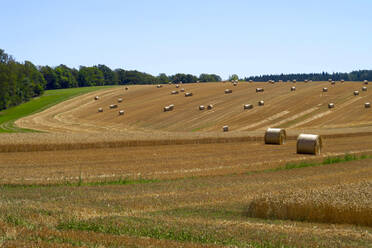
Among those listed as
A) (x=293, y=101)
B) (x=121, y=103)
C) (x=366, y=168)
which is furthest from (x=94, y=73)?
(x=366, y=168)

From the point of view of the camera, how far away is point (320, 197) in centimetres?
1373

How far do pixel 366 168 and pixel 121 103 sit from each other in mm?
60666

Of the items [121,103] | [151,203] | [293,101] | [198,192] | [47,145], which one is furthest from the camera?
[121,103]

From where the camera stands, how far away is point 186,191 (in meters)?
18.9

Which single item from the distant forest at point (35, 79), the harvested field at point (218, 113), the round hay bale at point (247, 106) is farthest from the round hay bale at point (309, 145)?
the distant forest at point (35, 79)

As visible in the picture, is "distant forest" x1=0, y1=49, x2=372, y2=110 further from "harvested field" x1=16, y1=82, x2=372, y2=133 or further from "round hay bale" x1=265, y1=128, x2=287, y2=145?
"round hay bale" x1=265, y1=128, x2=287, y2=145

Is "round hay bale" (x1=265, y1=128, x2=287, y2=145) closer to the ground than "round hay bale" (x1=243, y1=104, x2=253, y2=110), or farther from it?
closer to the ground

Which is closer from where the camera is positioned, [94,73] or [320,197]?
[320,197]

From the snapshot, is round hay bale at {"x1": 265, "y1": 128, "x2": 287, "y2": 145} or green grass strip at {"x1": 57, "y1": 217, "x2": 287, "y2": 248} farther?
round hay bale at {"x1": 265, "y1": 128, "x2": 287, "y2": 145}

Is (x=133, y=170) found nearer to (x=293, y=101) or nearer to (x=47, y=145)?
(x=47, y=145)

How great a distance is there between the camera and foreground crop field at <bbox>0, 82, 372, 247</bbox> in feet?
35.9

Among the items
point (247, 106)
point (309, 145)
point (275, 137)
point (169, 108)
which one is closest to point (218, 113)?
point (247, 106)

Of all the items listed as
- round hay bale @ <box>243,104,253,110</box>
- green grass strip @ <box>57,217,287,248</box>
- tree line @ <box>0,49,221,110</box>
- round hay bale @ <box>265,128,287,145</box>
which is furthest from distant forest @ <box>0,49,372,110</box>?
green grass strip @ <box>57,217,287,248</box>

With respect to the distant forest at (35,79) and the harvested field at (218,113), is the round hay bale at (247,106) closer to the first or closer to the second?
the harvested field at (218,113)
